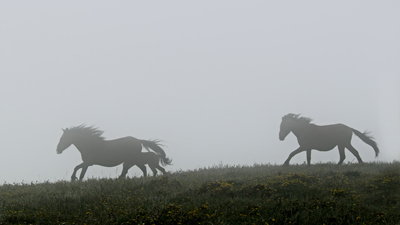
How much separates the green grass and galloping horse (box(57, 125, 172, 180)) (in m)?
4.66

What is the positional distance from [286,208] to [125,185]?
206 inches

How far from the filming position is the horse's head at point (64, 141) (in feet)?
56.6

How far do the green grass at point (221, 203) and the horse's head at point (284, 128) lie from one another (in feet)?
23.2

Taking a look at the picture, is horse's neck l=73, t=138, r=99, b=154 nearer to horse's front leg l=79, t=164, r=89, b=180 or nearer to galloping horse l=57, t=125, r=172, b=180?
galloping horse l=57, t=125, r=172, b=180

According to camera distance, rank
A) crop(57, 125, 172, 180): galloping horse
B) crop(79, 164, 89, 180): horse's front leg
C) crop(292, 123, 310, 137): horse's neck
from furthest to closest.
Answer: crop(292, 123, 310, 137): horse's neck, crop(57, 125, 172, 180): galloping horse, crop(79, 164, 89, 180): horse's front leg

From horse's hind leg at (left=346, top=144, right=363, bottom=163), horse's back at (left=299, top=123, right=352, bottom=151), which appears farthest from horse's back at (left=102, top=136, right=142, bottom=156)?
horse's hind leg at (left=346, top=144, right=363, bottom=163)

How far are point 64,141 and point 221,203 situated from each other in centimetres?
1074

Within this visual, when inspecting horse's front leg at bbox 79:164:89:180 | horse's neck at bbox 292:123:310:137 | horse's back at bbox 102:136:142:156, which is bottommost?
horse's front leg at bbox 79:164:89:180

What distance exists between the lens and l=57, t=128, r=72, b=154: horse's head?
1725cm

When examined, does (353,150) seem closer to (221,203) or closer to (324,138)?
(324,138)

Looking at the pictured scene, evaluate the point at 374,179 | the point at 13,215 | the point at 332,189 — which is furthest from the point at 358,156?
the point at 13,215

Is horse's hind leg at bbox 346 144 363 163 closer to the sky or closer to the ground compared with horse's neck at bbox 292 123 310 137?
closer to the ground

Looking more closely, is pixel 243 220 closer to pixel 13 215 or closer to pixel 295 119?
pixel 13 215

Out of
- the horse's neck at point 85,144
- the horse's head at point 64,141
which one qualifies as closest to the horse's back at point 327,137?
the horse's neck at point 85,144
